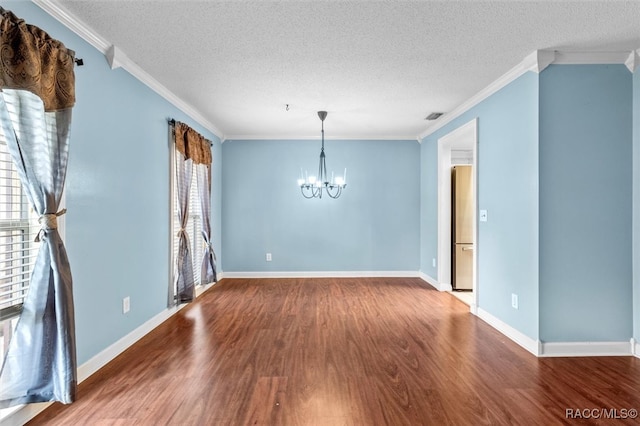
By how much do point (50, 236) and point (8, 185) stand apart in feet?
1.20

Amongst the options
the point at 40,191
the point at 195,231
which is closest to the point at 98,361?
the point at 40,191

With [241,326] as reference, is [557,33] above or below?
above

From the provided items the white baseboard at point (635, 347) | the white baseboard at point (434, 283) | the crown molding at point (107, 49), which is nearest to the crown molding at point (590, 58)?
the white baseboard at point (635, 347)

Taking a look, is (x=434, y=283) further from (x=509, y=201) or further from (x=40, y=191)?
(x=40, y=191)

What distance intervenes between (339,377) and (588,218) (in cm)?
254

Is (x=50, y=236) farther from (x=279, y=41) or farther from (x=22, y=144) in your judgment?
(x=279, y=41)

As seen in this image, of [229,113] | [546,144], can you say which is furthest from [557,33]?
[229,113]

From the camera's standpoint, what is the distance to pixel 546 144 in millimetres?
2740

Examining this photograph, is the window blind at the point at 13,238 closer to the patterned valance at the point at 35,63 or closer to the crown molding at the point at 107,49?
the patterned valance at the point at 35,63

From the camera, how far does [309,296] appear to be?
451 cm

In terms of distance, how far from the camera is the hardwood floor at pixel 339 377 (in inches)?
74.9

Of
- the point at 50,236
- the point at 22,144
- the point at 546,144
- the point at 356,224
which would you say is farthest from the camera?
the point at 356,224

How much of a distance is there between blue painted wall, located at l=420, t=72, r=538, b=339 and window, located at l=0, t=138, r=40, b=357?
150 inches

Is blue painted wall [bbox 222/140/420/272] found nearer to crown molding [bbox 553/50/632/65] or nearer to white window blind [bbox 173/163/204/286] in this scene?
white window blind [bbox 173/163/204/286]
